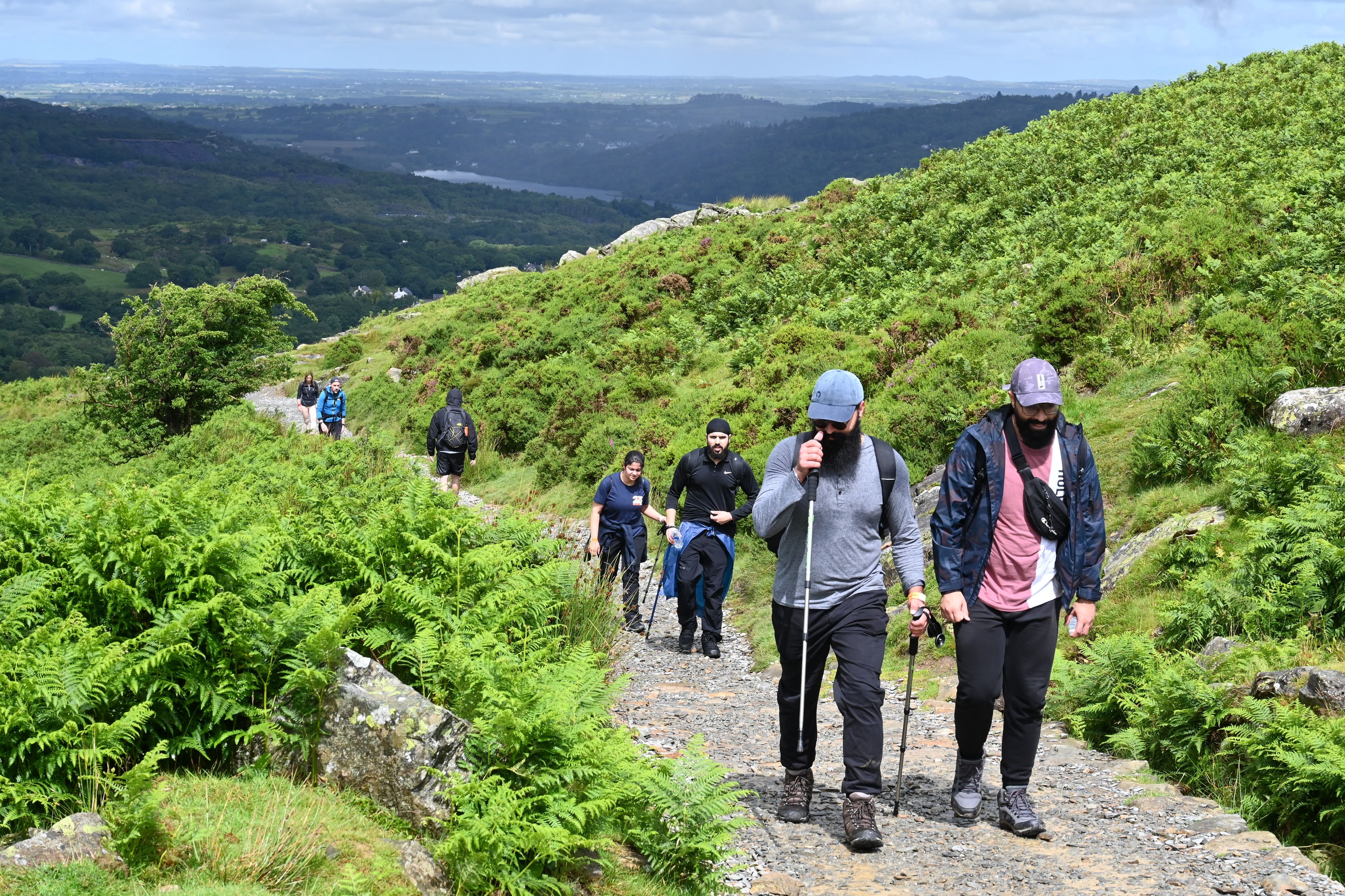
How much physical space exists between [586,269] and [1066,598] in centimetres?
3127

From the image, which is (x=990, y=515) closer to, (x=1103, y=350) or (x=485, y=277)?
(x=1103, y=350)

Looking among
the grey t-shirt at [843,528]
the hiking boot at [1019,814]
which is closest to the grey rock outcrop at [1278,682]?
the hiking boot at [1019,814]

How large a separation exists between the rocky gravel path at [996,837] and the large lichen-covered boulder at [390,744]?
1411mm

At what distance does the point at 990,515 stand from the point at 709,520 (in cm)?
457

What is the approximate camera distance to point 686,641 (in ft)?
32.8

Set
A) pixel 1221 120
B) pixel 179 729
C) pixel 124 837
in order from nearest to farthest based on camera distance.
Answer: pixel 124 837, pixel 179 729, pixel 1221 120

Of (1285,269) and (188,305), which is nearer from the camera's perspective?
(1285,269)

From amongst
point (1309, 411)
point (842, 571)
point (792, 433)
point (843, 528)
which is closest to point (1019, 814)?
point (842, 571)

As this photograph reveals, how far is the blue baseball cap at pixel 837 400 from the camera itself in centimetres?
497

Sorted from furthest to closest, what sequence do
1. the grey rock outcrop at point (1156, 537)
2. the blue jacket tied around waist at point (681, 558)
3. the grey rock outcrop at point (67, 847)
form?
the blue jacket tied around waist at point (681, 558) → the grey rock outcrop at point (1156, 537) → the grey rock outcrop at point (67, 847)

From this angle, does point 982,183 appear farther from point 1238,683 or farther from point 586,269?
point 1238,683

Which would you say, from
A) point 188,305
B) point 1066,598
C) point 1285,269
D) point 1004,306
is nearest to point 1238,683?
point 1066,598

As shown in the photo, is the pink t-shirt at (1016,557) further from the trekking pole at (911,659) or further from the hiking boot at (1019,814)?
the hiking boot at (1019,814)

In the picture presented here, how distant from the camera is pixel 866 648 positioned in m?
5.11
